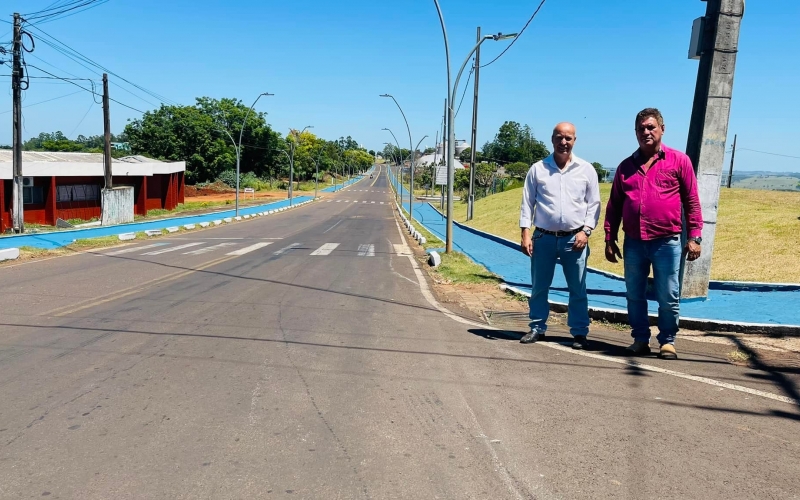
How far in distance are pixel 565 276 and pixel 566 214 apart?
0.55 meters

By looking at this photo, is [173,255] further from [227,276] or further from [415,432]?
[415,432]

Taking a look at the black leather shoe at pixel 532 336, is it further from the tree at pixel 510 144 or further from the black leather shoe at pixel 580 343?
the tree at pixel 510 144

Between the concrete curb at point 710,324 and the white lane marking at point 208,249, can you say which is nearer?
the concrete curb at point 710,324

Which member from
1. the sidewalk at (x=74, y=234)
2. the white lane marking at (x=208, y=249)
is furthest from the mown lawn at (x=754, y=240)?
the sidewalk at (x=74, y=234)

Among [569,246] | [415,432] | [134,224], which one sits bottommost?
[134,224]

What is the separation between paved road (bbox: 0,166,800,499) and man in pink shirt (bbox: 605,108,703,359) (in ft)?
1.42

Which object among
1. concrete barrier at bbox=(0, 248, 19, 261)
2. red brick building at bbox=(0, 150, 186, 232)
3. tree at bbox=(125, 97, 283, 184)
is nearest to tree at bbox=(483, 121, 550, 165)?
tree at bbox=(125, 97, 283, 184)

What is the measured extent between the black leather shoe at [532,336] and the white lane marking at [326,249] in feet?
39.3

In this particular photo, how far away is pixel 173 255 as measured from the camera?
51.4ft

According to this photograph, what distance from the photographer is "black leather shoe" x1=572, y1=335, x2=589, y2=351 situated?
5.57m

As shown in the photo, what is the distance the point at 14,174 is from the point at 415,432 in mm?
25399

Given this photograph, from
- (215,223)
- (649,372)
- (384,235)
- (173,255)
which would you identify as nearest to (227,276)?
(173,255)

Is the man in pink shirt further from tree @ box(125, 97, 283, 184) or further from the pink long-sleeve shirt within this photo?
tree @ box(125, 97, 283, 184)

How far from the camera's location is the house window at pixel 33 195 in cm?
2905
